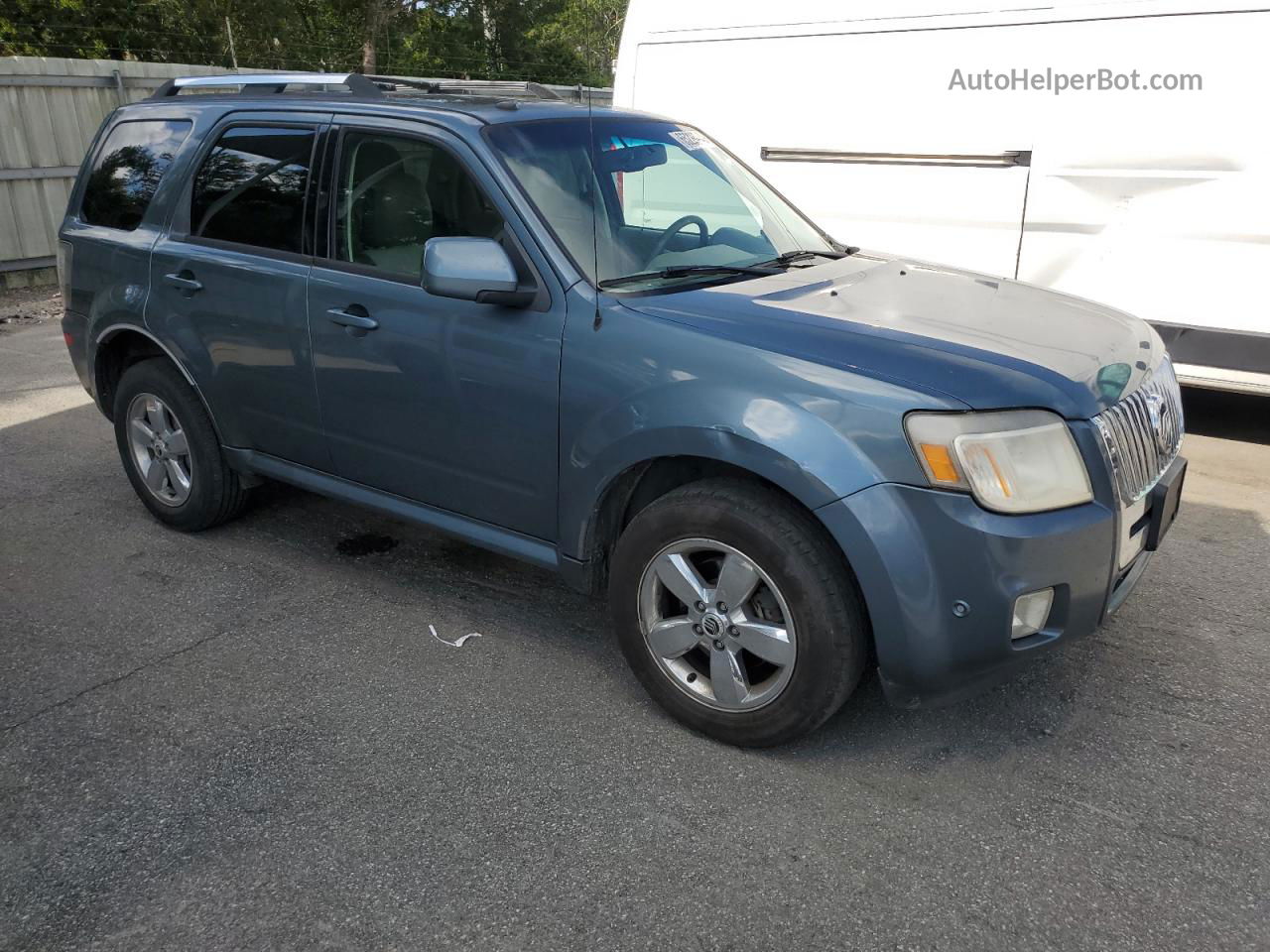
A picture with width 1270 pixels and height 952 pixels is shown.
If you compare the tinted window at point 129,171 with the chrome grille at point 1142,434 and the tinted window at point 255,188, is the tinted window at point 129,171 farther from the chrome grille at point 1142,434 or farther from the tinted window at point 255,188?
the chrome grille at point 1142,434

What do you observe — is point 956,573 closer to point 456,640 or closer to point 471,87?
point 456,640

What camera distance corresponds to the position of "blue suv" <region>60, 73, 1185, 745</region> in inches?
110

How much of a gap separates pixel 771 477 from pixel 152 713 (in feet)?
6.90

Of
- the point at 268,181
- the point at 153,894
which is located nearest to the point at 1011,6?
the point at 268,181

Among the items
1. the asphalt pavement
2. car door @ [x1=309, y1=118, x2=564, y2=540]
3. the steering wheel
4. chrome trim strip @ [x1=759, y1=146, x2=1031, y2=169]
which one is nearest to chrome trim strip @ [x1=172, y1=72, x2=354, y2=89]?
car door @ [x1=309, y1=118, x2=564, y2=540]

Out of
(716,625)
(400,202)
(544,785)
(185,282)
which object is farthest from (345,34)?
(544,785)

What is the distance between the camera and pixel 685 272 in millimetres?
3562

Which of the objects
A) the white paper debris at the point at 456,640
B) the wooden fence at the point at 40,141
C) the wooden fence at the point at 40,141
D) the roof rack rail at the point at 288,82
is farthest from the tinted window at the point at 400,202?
the wooden fence at the point at 40,141

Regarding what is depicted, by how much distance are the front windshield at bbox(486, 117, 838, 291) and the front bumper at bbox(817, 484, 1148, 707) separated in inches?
44.9

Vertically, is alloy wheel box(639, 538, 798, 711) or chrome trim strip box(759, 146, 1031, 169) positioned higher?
chrome trim strip box(759, 146, 1031, 169)

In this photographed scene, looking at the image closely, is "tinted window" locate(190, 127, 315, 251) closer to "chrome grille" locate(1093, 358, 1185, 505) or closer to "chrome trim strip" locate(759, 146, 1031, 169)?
"chrome grille" locate(1093, 358, 1185, 505)

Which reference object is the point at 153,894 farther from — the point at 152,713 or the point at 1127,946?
the point at 1127,946

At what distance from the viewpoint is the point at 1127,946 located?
2439mm

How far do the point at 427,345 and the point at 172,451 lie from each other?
1777 millimetres
